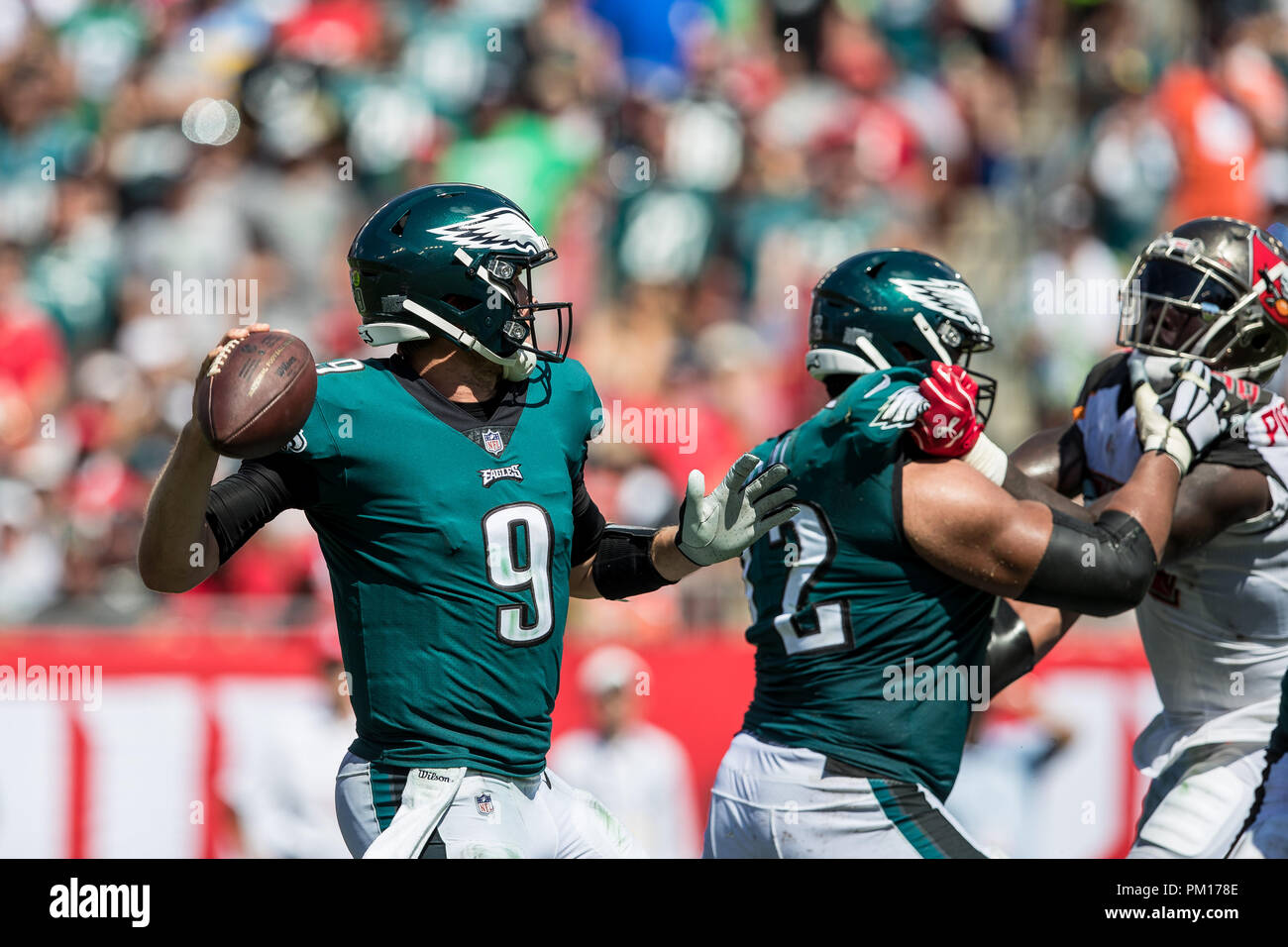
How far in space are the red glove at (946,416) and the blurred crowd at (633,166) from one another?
4720mm

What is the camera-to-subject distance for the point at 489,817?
353 centimetres

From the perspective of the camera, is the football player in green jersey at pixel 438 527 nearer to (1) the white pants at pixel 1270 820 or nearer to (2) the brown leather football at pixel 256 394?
(2) the brown leather football at pixel 256 394

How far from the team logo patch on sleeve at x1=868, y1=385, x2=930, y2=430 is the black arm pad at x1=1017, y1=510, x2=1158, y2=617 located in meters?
0.48

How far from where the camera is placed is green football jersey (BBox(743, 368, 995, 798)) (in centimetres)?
409

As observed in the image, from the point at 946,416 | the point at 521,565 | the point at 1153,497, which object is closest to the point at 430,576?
the point at 521,565

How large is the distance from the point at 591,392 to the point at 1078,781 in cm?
459

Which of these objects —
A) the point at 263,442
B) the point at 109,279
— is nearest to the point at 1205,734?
the point at 263,442

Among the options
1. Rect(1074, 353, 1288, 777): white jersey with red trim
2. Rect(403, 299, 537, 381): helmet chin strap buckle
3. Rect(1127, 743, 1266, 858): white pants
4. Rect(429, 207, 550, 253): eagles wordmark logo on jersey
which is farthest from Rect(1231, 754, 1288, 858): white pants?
Rect(429, 207, 550, 253): eagles wordmark logo on jersey

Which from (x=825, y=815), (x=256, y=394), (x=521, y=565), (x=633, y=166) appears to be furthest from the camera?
(x=633, y=166)

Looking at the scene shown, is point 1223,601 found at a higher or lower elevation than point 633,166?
lower

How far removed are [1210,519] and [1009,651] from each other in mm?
731

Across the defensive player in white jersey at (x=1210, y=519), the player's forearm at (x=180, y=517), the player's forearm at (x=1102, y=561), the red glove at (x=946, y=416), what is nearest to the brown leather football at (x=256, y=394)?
the player's forearm at (x=180, y=517)

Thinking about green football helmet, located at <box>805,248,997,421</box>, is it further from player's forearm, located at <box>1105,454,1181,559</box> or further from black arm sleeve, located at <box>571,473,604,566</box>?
black arm sleeve, located at <box>571,473,604,566</box>

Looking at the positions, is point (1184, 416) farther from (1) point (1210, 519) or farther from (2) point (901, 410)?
(2) point (901, 410)
